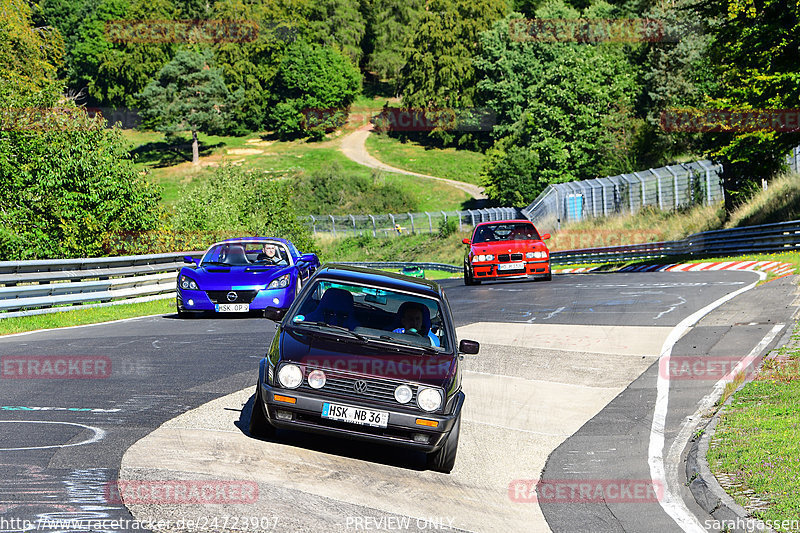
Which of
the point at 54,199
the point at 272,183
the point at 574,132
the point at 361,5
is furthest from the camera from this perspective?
the point at 361,5

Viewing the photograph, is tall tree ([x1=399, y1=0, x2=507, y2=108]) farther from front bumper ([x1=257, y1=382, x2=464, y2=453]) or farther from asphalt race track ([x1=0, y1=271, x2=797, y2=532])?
front bumper ([x1=257, y1=382, x2=464, y2=453])

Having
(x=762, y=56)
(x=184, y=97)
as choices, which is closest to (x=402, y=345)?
(x=762, y=56)

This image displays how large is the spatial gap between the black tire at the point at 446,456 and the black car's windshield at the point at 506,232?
1787cm

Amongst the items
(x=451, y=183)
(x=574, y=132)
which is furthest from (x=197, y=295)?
(x=451, y=183)

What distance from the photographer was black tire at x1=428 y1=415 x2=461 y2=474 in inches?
Answer: 289

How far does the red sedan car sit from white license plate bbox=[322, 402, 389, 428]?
17.9 metres

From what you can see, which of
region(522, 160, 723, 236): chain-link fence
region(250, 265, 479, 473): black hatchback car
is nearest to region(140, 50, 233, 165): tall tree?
region(522, 160, 723, 236): chain-link fence

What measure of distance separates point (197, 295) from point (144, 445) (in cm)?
955

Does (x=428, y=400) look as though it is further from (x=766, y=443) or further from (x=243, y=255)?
(x=243, y=255)

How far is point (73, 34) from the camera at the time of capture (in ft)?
450

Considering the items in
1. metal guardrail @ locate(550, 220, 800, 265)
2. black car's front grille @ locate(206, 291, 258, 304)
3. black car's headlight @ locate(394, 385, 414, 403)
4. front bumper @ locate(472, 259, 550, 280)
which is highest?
black car's headlight @ locate(394, 385, 414, 403)

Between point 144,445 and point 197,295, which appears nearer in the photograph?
point 144,445

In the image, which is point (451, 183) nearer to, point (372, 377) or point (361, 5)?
point (361, 5)

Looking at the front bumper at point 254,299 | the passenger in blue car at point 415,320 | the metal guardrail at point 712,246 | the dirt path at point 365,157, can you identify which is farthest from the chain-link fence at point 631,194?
the passenger in blue car at point 415,320
